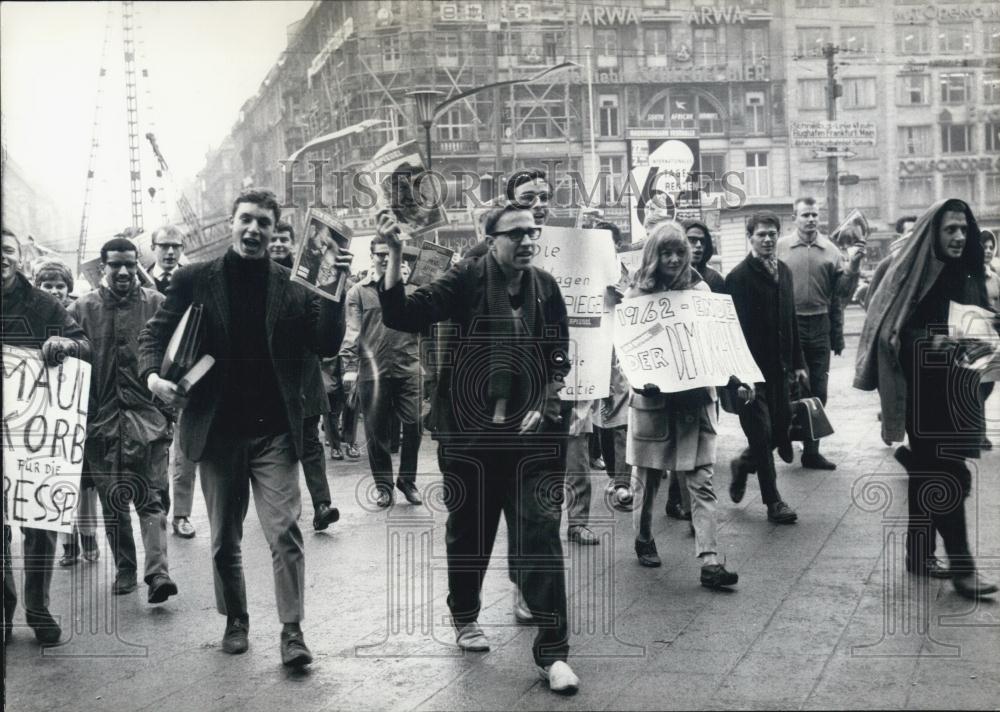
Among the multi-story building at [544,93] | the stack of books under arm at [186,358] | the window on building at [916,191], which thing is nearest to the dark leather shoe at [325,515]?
the multi-story building at [544,93]

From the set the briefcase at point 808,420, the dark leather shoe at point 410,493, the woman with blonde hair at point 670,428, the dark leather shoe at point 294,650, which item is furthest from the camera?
the dark leather shoe at point 410,493

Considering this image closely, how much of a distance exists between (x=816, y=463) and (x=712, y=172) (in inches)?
95.4

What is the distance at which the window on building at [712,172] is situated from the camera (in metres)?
8.92

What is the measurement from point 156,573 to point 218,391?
59.0 inches

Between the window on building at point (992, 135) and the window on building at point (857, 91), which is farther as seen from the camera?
the window on building at point (857, 91)

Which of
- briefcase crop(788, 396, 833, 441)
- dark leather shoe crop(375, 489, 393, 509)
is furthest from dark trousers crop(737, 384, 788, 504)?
dark leather shoe crop(375, 489, 393, 509)

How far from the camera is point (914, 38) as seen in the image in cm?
735

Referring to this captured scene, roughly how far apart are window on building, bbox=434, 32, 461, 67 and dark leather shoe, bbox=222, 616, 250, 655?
173 inches

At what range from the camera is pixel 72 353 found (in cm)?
589

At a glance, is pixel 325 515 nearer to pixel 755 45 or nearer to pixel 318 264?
pixel 318 264

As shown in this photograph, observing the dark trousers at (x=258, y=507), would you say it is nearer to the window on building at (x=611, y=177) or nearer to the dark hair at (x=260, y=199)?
the dark hair at (x=260, y=199)

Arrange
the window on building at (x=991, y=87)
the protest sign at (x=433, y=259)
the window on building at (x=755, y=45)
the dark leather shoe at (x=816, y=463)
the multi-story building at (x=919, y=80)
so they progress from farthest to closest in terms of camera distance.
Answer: the dark leather shoe at (x=816, y=463), the window on building at (x=755, y=45), the protest sign at (x=433, y=259), the multi-story building at (x=919, y=80), the window on building at (x=991, y=87)

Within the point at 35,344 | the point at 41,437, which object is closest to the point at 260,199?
the point at 35,344

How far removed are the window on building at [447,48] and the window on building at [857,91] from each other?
2.70 meters
